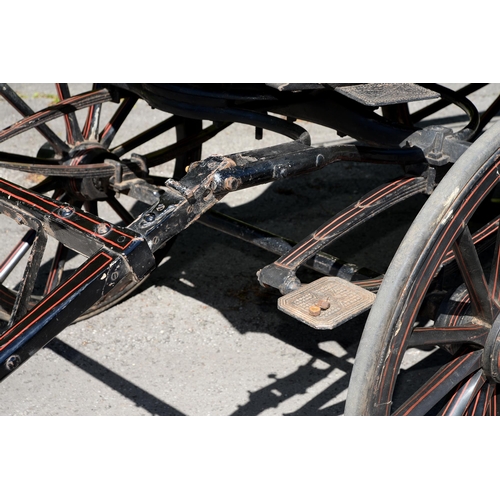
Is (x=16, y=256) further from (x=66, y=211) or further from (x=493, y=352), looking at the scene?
(x=493, y=352)

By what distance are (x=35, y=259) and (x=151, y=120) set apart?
2994 mm

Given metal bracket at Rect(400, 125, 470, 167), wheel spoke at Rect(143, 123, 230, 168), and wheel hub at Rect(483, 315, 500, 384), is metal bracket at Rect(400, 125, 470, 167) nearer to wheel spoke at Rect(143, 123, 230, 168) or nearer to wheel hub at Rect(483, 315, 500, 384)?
wheel hub at Rect(483, 315, 500, 384)

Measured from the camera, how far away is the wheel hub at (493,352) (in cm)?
216

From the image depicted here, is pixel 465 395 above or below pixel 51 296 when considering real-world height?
below

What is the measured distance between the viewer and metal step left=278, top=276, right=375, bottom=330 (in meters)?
1.89

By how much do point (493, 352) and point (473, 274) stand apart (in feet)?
0.75

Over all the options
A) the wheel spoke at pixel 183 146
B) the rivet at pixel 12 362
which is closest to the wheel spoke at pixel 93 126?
the wheel spoke at pixel 183 146

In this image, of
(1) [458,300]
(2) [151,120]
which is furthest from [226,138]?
(1) [458,300]

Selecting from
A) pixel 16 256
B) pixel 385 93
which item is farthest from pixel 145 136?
pixel 385 93

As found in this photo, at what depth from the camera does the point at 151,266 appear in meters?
1.90

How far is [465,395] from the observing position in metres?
2.22

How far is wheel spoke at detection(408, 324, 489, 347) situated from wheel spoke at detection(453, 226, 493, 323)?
5cm

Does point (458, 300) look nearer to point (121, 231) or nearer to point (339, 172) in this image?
point (121, 231)

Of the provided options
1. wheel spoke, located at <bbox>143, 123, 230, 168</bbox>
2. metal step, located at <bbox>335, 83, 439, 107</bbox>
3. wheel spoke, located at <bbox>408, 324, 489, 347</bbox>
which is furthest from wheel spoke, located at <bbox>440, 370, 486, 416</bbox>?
wheel spoke, located at <bbox>143, 123, 230, 168</bbox>
